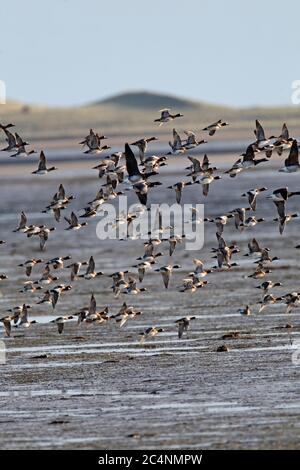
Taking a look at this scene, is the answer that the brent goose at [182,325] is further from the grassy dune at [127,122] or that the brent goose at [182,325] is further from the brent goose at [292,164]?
the grassy dune at [127,122]

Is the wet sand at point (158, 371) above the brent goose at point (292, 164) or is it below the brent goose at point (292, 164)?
below

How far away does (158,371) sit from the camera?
23516mm

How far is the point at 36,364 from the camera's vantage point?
24828 mm

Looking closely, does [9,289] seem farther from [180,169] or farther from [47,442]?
[180,169]

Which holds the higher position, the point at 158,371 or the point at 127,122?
the point at 158,371

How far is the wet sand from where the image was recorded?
18.7 metres

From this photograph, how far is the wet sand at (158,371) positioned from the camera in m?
18.7

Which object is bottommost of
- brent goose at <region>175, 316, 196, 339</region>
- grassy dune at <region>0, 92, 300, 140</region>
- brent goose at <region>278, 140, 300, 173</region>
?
grassy dune at <region>0, 92, 300, 140</region>

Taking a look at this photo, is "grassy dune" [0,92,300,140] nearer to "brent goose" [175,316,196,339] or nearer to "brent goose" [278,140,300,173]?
"brent goose" [278,140,300,173]

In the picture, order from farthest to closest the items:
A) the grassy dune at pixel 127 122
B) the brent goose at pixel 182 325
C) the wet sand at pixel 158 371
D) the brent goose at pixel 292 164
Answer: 1. the grassy dune at pixel 127 122
2. the brent goose at pixel 292 164
3. the brent goose at pixel 182 325
4. the wet sand at pixel 158 371

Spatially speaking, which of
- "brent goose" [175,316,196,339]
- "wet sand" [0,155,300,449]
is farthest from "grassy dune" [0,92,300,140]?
→ "brent goose" [175,316,196,339]

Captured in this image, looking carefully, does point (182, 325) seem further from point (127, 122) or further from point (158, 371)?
point (127, 122)

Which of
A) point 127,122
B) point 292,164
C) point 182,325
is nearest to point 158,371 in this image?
point 182,325

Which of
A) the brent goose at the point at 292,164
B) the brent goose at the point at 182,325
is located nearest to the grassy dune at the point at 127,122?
the brent goose at the point at 292,164
